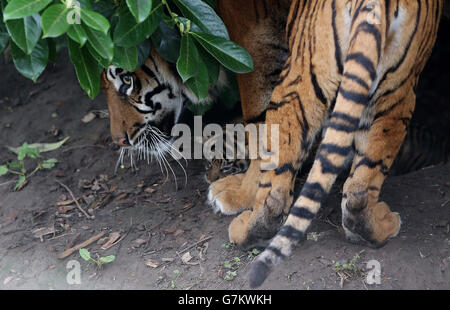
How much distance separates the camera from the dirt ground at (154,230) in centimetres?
267

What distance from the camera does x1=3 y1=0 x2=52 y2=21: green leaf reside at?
197 centimetres

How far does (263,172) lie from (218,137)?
4.10ft

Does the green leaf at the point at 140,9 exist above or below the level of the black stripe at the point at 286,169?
above

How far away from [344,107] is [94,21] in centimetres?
102

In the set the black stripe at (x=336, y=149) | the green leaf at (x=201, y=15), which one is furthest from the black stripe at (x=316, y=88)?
the green leaf at (x=201, y=15)

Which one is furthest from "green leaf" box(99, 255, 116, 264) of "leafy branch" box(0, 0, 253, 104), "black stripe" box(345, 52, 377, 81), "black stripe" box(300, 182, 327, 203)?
"black stripe" box(345, 52, 377, 81)

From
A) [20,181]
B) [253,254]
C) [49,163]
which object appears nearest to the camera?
[253,254]

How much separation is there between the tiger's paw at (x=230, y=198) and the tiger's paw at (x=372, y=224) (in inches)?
29.6

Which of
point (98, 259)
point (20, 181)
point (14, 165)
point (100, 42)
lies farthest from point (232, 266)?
point (14, 165)

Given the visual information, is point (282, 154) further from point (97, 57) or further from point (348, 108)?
point (97, 57)

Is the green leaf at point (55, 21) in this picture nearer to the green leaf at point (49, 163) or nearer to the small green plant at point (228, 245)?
the small green plant at point (228, 245)

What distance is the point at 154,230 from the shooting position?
10.8 feet

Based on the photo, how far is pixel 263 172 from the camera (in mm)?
2801

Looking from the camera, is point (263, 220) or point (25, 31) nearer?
point (25, 31)
